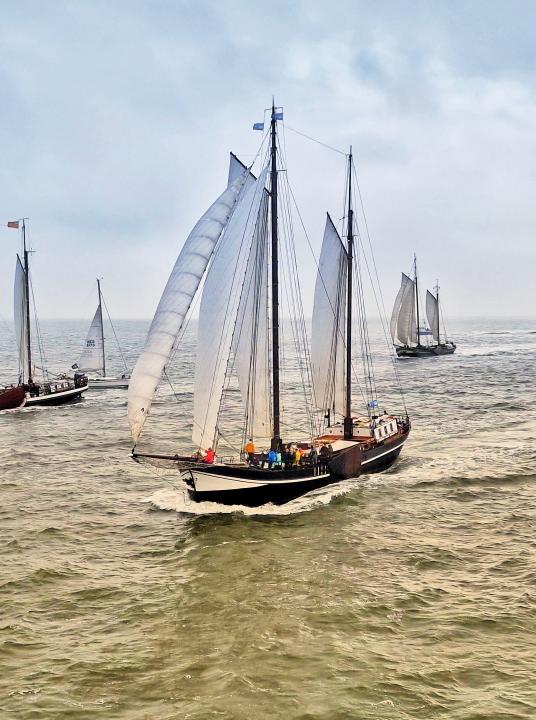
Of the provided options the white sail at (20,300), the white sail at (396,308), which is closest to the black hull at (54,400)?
the white sail at (20,300)

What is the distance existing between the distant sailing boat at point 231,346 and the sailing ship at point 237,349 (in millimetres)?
43

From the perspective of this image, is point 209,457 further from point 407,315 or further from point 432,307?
point 432,307

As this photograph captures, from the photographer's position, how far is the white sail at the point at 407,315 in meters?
115

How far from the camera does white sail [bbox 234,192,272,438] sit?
101 ft

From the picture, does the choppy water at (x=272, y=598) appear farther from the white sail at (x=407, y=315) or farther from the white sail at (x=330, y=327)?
the white sail at (x=407, y=315)

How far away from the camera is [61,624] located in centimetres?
1861

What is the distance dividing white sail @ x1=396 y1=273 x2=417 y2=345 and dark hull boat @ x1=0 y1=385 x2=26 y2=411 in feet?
243

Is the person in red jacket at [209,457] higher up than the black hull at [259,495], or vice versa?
the person in red jacket at [209,457]

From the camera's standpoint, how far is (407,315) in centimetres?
11756

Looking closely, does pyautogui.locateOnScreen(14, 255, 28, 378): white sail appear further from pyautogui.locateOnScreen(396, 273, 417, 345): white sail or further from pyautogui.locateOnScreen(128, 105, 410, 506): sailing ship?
pyautogui.locateOnScreen(396, 273, 417, 345): white sail

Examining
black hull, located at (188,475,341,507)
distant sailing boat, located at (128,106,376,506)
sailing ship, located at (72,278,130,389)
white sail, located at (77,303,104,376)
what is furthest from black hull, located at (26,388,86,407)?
black hull, located at (188,475,341,507)

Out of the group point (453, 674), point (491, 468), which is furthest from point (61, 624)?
point (491, 468)

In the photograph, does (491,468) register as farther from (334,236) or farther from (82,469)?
(82,469)

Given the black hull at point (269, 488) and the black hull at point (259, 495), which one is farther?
the black hull at point (259, 495)
